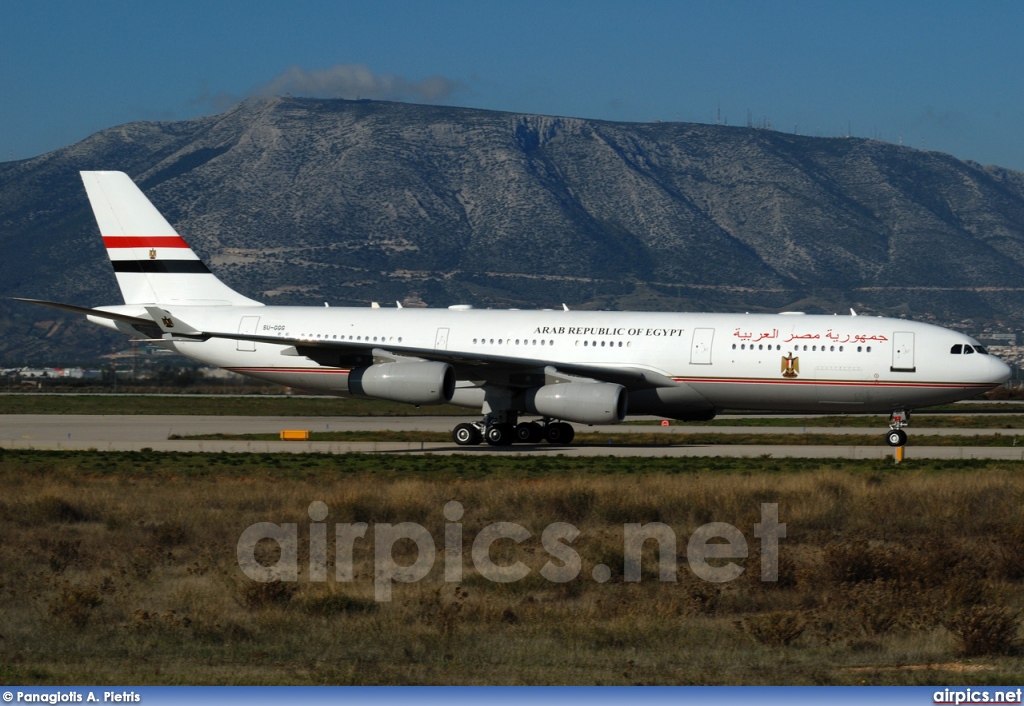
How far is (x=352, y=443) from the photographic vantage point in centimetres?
3638

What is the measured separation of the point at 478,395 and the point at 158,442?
29.4 ft

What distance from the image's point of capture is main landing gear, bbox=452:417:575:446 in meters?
35.6

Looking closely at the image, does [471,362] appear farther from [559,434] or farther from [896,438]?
[896,438]

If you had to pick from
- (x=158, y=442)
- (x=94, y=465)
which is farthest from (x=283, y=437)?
(x=94, y=465)

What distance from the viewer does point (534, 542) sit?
18.5 metres

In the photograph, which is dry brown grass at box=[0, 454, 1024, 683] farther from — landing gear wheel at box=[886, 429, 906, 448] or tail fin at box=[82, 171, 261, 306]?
tail fin at box=[82, 171, 261, 306]

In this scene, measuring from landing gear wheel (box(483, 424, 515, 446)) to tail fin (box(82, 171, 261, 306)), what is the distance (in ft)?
37.2

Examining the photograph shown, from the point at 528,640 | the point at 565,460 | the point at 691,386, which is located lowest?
the point at 528,640

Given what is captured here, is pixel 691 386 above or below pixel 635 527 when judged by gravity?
above

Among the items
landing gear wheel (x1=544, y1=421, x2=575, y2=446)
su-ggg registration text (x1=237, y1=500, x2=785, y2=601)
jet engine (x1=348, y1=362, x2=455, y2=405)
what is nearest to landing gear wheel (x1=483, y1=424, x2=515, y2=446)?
landing gear wheel (x1=544, y1=421, x2=575, y2=446)

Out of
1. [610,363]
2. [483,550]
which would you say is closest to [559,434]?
[610,363]

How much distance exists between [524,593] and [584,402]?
17501 mm

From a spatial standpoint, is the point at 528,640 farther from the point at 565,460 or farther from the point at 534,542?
the point at 565,460

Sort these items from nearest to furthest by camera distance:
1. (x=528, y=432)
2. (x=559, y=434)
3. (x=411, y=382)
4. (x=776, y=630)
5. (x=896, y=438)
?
(x=776, y=630) < (x=411, y=382) < (x=896, y=438) < (x=528, y=432) < (x=559, y=434)
